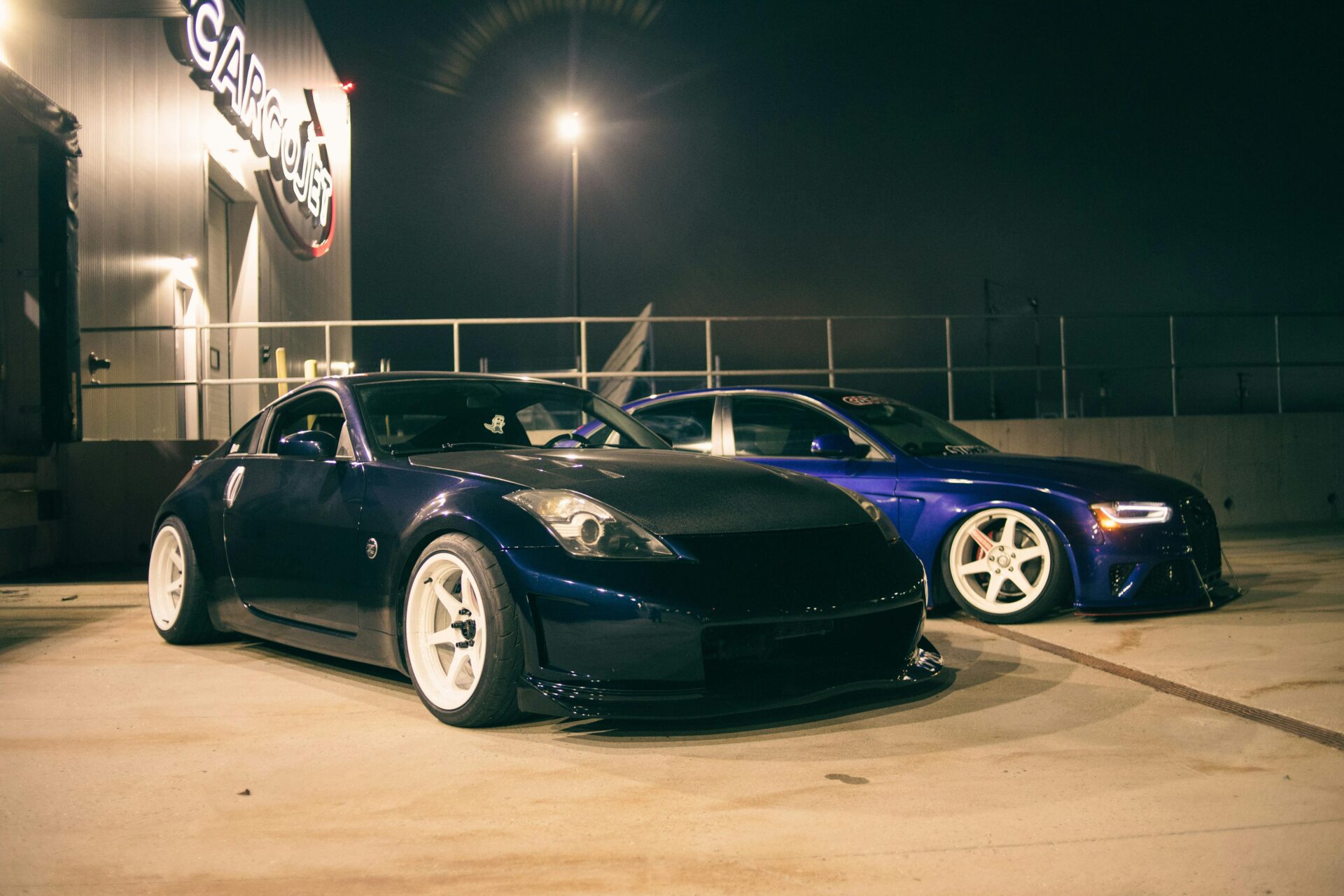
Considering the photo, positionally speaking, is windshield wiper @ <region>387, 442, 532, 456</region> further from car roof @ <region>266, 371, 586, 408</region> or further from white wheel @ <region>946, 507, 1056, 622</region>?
white wheel @ <region>946, 507, 1056, 622</region>

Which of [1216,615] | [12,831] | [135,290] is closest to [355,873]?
[12,831]

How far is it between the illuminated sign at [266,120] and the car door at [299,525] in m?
A: 6.98

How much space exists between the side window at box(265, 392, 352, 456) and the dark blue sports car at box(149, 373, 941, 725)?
0.06m

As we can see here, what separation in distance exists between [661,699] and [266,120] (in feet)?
55.4

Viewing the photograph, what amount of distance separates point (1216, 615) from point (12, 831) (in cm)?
585

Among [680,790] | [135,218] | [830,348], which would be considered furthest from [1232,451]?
[135,218]

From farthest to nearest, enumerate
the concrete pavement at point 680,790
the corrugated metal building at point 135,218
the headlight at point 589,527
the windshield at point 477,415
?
the corrugated metal building at point 135,218
the windshield at point 477,415
the headlight at point 589,527
the concrete pavement at point 680,790

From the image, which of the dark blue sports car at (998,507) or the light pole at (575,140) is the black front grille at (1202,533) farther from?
the light pole at (575,140)

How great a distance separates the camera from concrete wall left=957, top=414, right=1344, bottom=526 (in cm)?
1320

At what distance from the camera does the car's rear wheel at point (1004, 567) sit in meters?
6.50

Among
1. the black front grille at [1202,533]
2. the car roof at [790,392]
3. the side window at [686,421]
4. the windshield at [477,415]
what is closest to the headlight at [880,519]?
the windshield at [477,415]

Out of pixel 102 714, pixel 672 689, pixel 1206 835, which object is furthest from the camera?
pixel 102 714

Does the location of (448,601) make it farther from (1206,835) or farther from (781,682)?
(1206,835)

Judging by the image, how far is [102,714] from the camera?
180 inches
